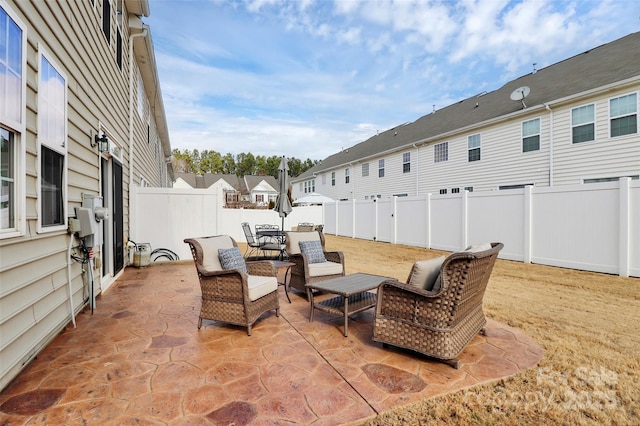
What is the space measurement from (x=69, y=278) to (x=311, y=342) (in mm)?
2737

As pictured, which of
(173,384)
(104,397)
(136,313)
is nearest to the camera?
(104,397)

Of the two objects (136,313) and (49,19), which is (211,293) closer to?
(136,313)

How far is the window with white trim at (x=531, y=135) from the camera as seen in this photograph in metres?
11.0

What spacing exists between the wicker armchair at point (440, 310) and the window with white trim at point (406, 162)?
46.1 ft

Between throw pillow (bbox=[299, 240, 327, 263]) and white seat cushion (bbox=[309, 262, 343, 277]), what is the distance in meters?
0.12

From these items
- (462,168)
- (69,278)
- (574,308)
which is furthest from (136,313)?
(462,168)

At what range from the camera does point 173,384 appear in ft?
7.84

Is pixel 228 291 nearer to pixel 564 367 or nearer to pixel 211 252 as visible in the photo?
pixel 211 252

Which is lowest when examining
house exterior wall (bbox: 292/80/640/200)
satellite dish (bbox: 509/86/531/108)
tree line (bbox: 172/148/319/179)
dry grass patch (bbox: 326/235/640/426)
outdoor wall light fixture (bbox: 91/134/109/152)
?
dry grass patch (bbox: 326/235/640/426)

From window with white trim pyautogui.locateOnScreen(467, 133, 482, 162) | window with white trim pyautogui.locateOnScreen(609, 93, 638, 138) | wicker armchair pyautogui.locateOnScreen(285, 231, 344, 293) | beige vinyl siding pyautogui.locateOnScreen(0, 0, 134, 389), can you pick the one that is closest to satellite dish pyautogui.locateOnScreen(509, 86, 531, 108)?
window with white trim pyautogui.locateOnScreen(467, 133, 482, 162)

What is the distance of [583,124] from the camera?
981cm

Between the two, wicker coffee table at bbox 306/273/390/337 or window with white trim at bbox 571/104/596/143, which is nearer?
wicker coffee table at bbox 306/273/390/337

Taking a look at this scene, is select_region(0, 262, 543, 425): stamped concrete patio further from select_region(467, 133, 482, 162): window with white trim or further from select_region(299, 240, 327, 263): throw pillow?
select_region(467, 133, 482, 162): window with white trim

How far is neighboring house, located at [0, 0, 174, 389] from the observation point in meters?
2.35
